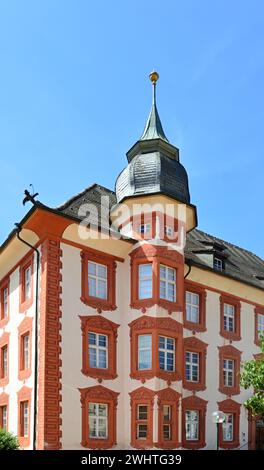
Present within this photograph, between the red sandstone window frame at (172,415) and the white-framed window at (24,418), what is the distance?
509 centimetres

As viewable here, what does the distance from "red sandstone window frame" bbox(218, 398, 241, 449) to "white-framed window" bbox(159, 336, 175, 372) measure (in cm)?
468

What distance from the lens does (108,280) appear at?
2545 cm

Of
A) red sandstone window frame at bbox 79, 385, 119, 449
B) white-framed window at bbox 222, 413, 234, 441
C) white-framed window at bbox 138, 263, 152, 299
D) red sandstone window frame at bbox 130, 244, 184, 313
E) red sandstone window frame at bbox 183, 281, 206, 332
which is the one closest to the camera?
red sandstone window frame at bbox 79, 385, 119, 449

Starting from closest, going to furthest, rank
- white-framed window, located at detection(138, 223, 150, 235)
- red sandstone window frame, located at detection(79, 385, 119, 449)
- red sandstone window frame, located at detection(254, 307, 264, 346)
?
red sandstone window frame, located at detection(79, 385, 119, 449), white-framed window, located at detection(138, 223, 150, 235), red sandstone window frame, located at detection(254, 307, 264, 346)

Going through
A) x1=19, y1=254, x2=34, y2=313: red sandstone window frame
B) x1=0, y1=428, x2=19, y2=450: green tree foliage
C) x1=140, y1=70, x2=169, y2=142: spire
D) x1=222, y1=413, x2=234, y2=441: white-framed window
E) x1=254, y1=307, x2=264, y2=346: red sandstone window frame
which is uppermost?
x1=140, y1=70, x2=169, y2=142: spire

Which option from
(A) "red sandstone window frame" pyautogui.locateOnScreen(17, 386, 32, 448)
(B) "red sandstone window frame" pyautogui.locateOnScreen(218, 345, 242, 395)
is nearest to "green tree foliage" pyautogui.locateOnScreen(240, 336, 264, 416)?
(B) "red sandstone window frame" pyautogui.locateOnScreen(218, 345, 242, 395)

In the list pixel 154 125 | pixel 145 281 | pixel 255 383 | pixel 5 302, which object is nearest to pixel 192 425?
pixel 255 383

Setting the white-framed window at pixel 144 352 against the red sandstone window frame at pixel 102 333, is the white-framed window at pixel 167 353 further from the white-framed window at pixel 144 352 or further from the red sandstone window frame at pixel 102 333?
the red sandstone window frame at pixel 102 333

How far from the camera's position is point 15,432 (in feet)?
78.6

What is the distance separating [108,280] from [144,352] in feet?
10.7

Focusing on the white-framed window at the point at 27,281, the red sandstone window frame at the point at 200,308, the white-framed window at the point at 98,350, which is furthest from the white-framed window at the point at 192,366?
the white-framed window at the point at 27,281

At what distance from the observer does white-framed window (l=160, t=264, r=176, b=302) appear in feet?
84.7

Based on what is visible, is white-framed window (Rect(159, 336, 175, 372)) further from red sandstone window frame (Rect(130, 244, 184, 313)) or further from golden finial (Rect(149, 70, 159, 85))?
golden finial (Rect(149, 70, 159, 85))

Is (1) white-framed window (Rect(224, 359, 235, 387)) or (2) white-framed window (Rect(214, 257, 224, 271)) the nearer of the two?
(1) white-framed window (Rect(224, 359, 235, 387))
